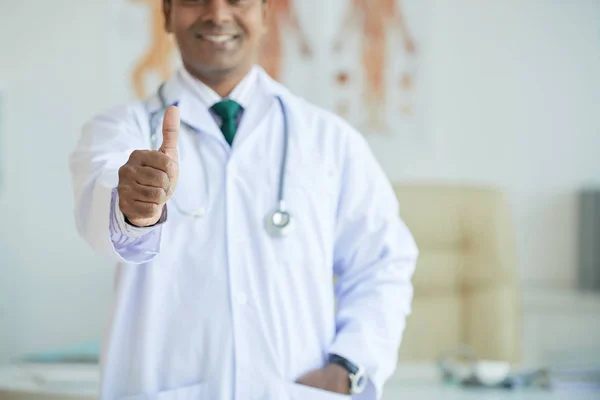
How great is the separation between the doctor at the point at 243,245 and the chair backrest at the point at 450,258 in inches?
46.9

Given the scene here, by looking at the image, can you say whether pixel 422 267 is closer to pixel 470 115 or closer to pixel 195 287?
pixel 470 115

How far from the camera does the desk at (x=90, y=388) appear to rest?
5.49 feet

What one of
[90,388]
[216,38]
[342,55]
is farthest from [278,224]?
[342,55]

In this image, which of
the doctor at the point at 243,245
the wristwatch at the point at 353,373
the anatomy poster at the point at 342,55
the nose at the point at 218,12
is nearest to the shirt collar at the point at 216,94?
the doctor at the point at 243,245

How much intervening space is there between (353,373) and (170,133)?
555mm

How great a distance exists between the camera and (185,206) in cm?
125

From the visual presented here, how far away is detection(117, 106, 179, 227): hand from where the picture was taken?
95cm

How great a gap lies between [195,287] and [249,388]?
0.19 meters

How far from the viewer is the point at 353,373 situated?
1.30 m

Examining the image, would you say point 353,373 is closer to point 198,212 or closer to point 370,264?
point 370,264

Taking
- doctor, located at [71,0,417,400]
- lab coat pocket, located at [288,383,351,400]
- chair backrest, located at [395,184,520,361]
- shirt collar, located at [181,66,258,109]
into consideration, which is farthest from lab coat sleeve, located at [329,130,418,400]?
chair backrest, located at [395,184,520,361]

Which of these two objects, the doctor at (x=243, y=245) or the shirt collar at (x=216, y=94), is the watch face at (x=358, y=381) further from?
the shirt collar at (x=216, y=94)

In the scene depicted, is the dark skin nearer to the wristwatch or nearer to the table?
the wristwatch

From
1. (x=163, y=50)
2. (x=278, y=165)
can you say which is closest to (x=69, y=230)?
(x=163, y=50)
